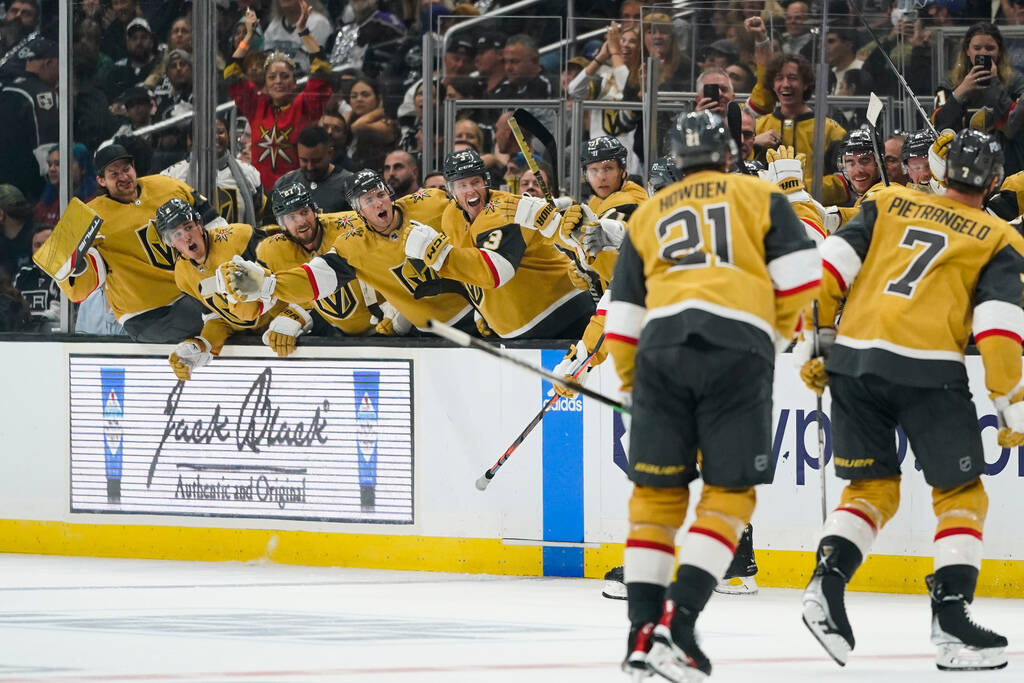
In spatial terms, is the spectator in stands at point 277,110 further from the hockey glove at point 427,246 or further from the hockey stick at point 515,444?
the hockey stick at point 515,444

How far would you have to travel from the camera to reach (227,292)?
245 inches

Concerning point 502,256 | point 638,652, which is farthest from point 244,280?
point 638,652

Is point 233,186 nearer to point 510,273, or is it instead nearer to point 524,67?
point 524,67

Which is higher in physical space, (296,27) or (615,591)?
(296,27)

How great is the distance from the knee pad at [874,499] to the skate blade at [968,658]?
38 centimetres

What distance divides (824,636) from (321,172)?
4.39m

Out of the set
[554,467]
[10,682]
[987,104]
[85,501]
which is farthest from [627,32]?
[10,682]

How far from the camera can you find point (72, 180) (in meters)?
7.00

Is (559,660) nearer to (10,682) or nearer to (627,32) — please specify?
(10,682)

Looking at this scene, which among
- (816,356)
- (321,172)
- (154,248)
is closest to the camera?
(816,356)

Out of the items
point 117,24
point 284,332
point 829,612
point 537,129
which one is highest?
point 117,24

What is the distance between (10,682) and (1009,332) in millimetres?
2716

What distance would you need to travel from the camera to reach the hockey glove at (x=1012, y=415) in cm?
426

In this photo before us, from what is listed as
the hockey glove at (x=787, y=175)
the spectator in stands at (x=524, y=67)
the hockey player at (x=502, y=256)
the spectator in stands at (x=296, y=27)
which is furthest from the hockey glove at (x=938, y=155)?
the spectator in stands at (x=296, y=27)
